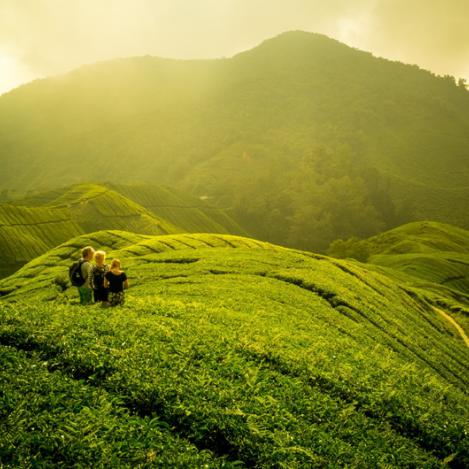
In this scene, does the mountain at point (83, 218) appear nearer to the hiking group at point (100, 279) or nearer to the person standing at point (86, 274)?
the person standing at point (86, 274)

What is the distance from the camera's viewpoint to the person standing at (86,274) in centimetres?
1380

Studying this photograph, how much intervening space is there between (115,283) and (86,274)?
4.80 feet

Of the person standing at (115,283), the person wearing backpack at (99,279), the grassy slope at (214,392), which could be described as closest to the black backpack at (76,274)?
the person wearing backpack at (99,279)

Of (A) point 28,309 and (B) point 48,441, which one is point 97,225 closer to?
(A) point 28,309

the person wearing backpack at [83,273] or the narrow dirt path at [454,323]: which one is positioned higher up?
the person wearing backpack at [83,273]

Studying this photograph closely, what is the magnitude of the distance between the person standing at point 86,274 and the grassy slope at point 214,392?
72.5 inches

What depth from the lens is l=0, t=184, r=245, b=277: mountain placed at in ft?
226

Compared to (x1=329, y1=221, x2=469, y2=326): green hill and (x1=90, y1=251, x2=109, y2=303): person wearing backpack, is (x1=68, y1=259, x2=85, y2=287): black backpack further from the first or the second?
(x1=329, y1=221, x2=469, y2=326): green hill

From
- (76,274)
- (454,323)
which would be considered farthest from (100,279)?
(454,323)

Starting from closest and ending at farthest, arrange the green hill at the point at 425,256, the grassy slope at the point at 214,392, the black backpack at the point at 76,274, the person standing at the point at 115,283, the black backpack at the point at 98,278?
the grassy slope at the point at 214,392 → the person standing at the point at 115,283 → the black backpack at the point at 98,278 → the black backpack at the point at 76,274 → the green hill at the point at 425,256

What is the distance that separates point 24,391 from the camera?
6.92m

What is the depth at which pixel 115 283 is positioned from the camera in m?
13.2

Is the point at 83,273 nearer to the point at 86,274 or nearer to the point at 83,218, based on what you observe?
the point at 86,274

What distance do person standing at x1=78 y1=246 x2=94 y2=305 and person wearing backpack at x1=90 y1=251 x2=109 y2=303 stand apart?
287mm
